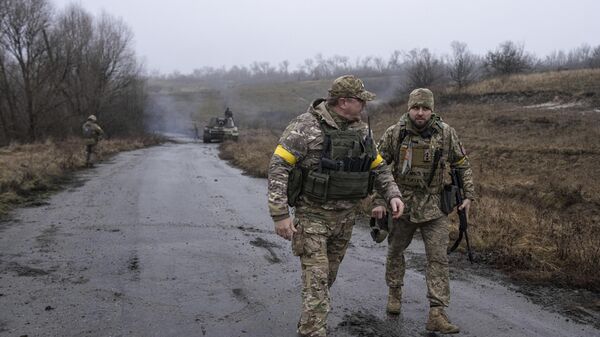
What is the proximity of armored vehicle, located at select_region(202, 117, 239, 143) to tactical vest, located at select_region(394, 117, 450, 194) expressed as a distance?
111ft

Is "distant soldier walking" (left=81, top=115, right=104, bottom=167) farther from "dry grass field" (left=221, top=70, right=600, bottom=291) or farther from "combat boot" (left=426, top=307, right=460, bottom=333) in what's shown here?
"combat boot" (left=426, top=307, right=460, bottom=333)

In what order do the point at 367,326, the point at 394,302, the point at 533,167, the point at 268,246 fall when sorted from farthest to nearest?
the point at 533,167, the point at 268,246, the point at 394,302, the point at 367,326

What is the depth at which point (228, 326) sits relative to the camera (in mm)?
4223

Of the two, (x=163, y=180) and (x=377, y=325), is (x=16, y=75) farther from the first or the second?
(x=377, y=325)

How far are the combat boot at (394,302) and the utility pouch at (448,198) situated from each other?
856mm

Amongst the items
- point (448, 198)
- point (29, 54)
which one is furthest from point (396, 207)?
point (29, 54)

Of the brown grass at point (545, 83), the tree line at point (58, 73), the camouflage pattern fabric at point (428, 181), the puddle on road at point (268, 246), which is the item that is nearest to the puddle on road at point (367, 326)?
the camouflage pattern fabric at point (428, 181)

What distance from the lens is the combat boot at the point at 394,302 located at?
4.63 metres

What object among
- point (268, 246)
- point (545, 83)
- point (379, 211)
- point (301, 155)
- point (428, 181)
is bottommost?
point (268, 246)

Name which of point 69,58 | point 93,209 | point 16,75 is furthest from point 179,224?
point 69,58

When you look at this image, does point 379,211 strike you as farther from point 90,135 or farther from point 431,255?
point 90,135

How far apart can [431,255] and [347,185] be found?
1.18 m

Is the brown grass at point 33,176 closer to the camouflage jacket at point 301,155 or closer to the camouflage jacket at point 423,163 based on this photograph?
the camouflage jacket at point 301,155

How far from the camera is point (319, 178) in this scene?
12.2ft
